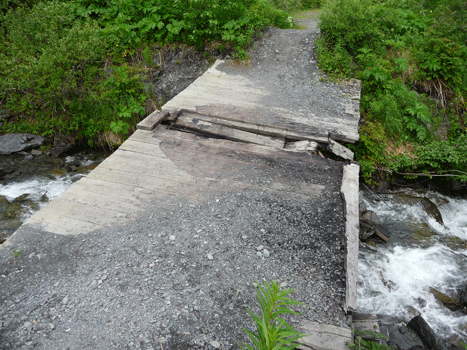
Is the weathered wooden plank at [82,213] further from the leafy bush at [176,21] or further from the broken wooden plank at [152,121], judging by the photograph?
the leafy bush at [176,21]

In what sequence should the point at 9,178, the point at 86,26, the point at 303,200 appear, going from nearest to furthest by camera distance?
the point at 303,200 < the point at 9,178 < the point at 86,26

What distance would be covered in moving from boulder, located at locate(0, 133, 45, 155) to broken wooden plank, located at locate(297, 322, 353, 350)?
722cm

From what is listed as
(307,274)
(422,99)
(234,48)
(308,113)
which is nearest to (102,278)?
(307,274)

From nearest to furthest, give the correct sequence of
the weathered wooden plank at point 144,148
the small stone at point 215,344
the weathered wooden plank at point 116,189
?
1. the small stone at point 215,344
2. the weathered wooden plank at point 116,189
3. the weathered wooden plank at point 144,148

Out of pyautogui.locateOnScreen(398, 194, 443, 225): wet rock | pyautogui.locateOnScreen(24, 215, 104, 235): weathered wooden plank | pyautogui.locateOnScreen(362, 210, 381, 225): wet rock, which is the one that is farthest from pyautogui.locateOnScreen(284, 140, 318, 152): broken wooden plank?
pyautogui.locateOnScreen(24, 215, 104, 235): weathered wooden plank

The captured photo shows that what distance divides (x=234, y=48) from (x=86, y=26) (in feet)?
12.0

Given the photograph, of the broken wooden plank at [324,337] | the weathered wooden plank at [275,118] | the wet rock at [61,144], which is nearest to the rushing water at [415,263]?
the weathered wooden plank at [275,118]

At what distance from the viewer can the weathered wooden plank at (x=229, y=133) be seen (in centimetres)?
552

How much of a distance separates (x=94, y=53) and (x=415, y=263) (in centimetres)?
794

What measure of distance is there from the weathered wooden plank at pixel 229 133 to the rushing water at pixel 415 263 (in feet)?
7.84

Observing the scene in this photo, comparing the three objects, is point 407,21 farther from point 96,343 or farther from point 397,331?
point 96,343

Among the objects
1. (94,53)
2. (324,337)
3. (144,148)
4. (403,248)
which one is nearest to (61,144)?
(94,53)

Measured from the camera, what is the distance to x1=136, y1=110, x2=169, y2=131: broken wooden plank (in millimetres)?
5590

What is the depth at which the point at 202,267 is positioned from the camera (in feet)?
11.1
